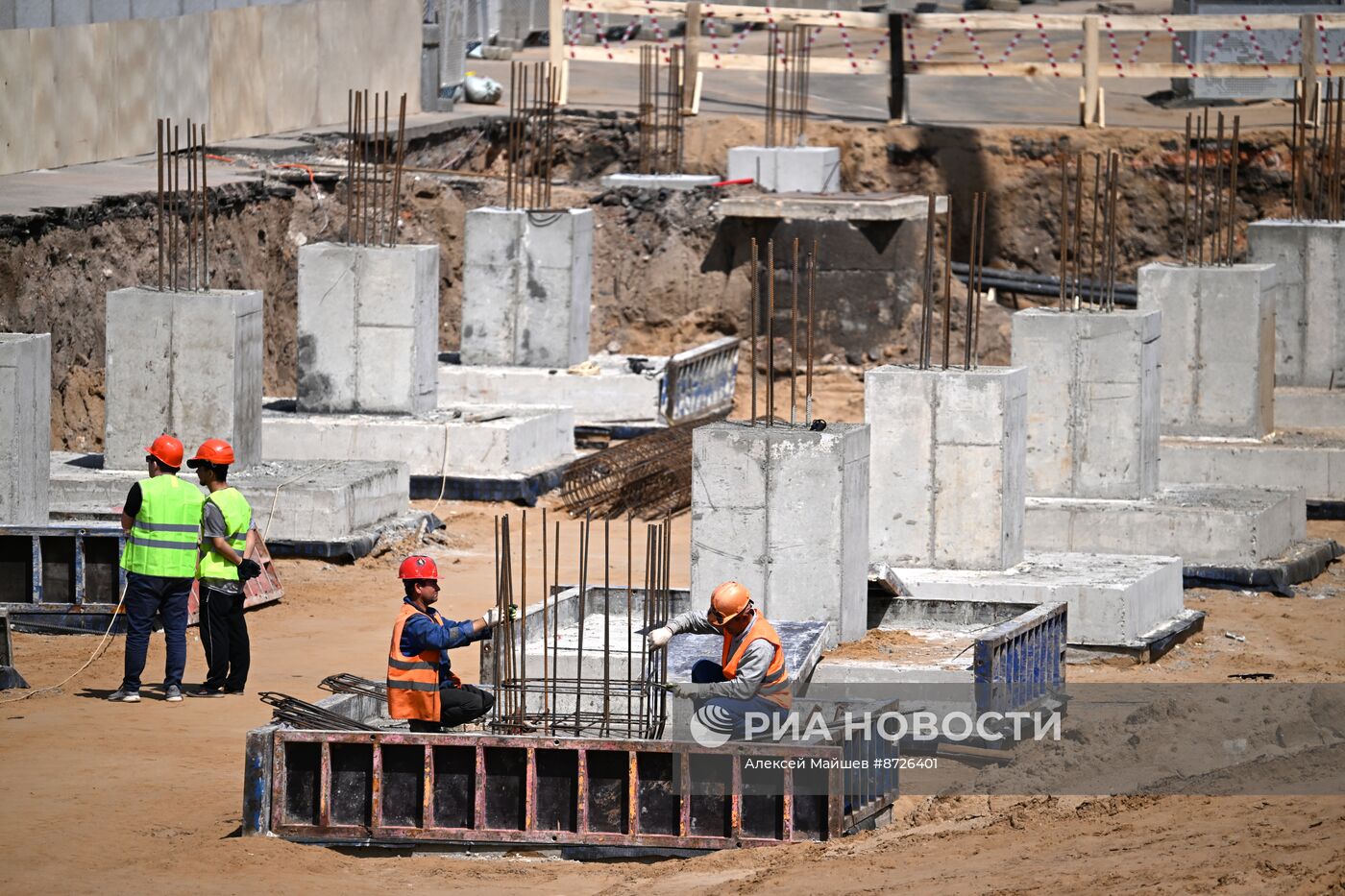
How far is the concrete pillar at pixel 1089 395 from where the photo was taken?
14258 millimetres

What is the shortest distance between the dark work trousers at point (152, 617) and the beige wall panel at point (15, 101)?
10.3 metres

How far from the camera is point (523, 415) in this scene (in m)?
17.8

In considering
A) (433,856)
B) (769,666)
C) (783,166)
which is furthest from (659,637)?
(783,166)

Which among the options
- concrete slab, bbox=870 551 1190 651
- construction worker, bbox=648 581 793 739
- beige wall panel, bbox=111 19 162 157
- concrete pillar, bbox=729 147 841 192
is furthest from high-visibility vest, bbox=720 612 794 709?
concrete pillar, bbox=729 147 841 192

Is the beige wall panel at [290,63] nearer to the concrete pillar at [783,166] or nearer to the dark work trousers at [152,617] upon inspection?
the concrete pillar at [783,166]

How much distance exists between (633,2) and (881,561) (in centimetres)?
1754

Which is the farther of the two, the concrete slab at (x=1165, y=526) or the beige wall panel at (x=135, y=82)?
the beige wall panel at (x=135, y=82)

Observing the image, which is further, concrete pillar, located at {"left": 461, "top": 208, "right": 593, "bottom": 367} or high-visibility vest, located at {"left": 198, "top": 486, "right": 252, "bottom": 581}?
concrete pillar, located at {"left": 461, "top": 208, "right": 593, "bottom": 367}

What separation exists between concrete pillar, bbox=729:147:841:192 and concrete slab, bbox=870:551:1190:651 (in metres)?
13.4

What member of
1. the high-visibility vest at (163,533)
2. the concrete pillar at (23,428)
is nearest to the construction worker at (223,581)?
the high-visibility vest at (163,533)

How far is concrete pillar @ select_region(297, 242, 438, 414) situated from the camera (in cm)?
1683

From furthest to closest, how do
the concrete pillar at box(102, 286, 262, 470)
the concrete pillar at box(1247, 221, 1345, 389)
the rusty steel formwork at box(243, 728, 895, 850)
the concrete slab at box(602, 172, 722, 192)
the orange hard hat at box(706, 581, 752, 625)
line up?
the concrete slab at box(602, 172, 722, 192) < the concrete pillar at box(1247, 221, 1345, 389) < the concrete pillar at box(102, 286, 262, 470) < the orange hard hat at box(706, 581, 752, 625) < the rusty steel formwork at box(243, 728, 895, 850)

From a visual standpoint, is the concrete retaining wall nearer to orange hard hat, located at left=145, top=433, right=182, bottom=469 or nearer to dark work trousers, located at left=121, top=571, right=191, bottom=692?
orange hard hat, located at left=145, top=433, right=182, bottom=469

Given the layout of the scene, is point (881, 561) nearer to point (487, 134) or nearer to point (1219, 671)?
point (1219, 671)
